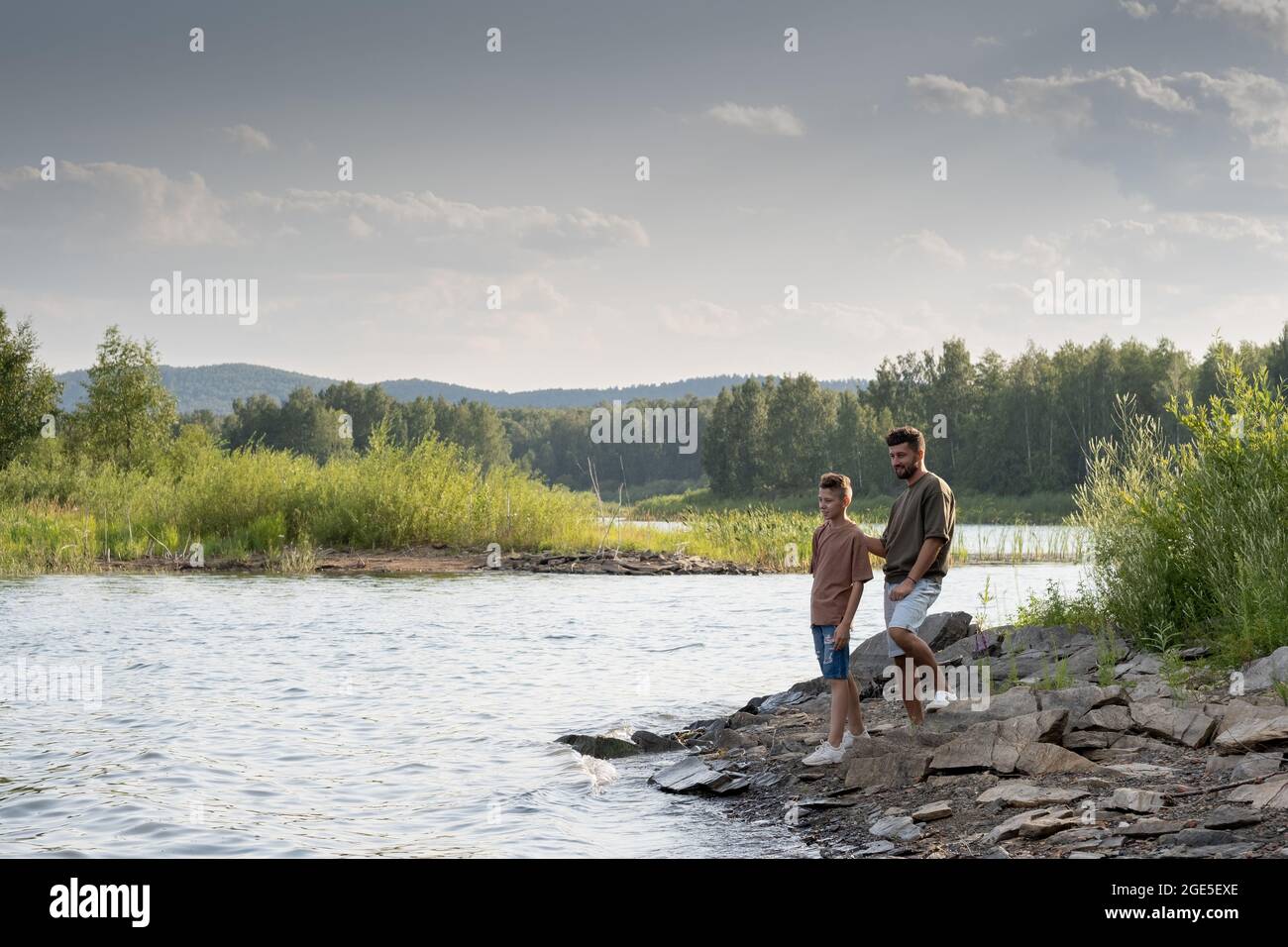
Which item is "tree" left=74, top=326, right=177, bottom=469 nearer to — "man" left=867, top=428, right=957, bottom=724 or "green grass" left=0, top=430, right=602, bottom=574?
"green grass" left=0, top=430, right=602, bottom=574

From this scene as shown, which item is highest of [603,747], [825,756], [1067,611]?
[1067,611]

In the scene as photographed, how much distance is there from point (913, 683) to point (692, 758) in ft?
6.78

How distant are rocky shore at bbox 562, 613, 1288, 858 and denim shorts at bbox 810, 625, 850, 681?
1.92 feet

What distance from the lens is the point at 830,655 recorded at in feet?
28.8

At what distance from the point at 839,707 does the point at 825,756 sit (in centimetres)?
42

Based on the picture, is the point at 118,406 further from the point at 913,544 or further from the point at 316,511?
the point at 913,544

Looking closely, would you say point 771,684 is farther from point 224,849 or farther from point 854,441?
point 854,441

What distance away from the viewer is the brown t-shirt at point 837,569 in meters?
8.71

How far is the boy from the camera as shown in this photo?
8.70 metres

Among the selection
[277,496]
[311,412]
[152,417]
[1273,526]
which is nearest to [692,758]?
[1273,526]

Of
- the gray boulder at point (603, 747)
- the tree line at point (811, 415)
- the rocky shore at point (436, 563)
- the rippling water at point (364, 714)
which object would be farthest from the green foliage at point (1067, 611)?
the tree line at point (811, 415)

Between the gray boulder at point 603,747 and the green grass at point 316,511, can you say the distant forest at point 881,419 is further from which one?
the gray boulder at point 603,747

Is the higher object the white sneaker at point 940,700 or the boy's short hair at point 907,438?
the boy's short hair at point 907,438

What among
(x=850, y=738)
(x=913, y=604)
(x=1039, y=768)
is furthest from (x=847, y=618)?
(x=1039, y=768)
